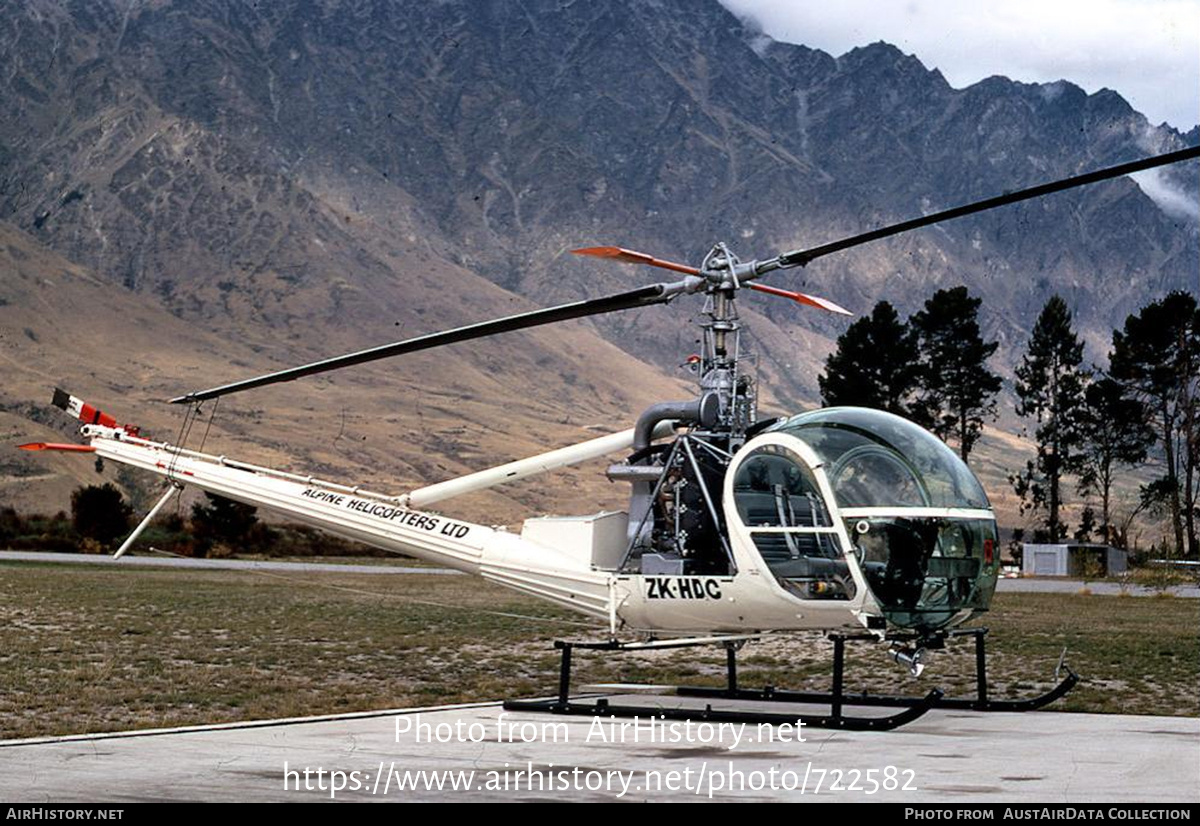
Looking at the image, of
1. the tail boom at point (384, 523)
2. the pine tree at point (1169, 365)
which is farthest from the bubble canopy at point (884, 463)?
the pine tree at point (1169, 365)

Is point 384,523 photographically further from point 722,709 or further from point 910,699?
point 910,699

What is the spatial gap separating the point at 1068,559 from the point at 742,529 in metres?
57.1

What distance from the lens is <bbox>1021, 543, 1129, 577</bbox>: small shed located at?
67.7m

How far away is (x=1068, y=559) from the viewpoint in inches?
2704

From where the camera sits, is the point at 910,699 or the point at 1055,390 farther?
the point at 1055,390

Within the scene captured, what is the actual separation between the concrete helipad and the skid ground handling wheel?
0.66 ft

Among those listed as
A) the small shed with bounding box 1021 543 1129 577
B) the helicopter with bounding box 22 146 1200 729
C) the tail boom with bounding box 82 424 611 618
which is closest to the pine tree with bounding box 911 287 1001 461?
the small shed with bounding box 1021 543 1129 577

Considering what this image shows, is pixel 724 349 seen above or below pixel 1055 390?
below

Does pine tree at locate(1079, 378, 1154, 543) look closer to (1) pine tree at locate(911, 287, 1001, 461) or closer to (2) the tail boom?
(1) pine tree at locate(911, 287, 1001, 461)

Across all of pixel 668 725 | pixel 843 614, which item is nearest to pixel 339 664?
pixel 668 725

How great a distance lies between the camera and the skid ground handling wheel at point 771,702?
47.6 feet

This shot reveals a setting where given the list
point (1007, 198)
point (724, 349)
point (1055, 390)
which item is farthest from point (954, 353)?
point (1007, 198)

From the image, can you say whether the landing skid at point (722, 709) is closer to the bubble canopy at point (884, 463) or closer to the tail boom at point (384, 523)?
the tail boom at point (384, 523)
